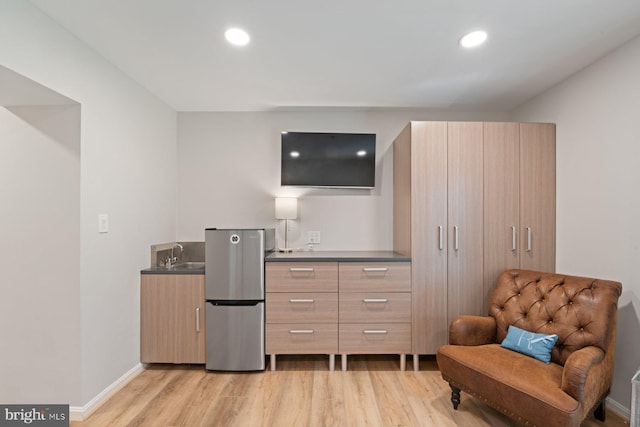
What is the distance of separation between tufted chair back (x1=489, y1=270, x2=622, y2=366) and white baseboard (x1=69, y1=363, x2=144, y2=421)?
2.85 meters

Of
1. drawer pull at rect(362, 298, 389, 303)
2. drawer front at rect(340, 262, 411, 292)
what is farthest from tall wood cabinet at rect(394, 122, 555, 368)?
drawer pull at rect(362, 298, 389, 303)

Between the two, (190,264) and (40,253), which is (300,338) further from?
(40,253)

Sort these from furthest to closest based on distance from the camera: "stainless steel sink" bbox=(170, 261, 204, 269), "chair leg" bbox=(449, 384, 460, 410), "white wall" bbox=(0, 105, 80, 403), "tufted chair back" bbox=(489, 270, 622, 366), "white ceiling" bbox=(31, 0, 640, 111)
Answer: "stainless steel sink" bbox=(170, 261, 204, 269) < "chair leg" bbox=(449, 384, 460, 410) < "white wall" bbox=(0, 105, 80, 403) < "tufted chair back" bbox=(489, 270, 622, 366) < "white ceiling" bbox=(31, 0, 640, 111)

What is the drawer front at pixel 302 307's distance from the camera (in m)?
2.69

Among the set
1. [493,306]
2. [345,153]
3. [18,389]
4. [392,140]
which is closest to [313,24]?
[345,153]

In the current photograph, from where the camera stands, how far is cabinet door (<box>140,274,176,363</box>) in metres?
2.71

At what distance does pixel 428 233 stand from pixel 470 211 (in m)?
0.39

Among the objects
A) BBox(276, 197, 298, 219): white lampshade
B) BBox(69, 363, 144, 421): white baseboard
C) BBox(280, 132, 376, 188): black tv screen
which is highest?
BBox(280, 132, 376, 188): black tv screen

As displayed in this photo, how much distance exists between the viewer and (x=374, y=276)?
106 inches

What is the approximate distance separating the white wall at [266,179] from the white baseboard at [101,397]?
1.29 metres

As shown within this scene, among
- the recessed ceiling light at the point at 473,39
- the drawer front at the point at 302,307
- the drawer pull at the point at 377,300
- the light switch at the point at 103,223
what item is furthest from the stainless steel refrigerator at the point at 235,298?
the recessed ceiling light at the point at 473,39

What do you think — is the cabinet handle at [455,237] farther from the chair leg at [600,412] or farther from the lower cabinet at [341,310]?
the chair leg at [600,412]

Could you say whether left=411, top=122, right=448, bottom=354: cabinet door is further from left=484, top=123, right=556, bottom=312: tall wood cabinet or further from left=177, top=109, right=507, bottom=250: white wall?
left=177, top=109, right=507, bottom=250: white wall

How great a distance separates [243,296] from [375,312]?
1.11 m
